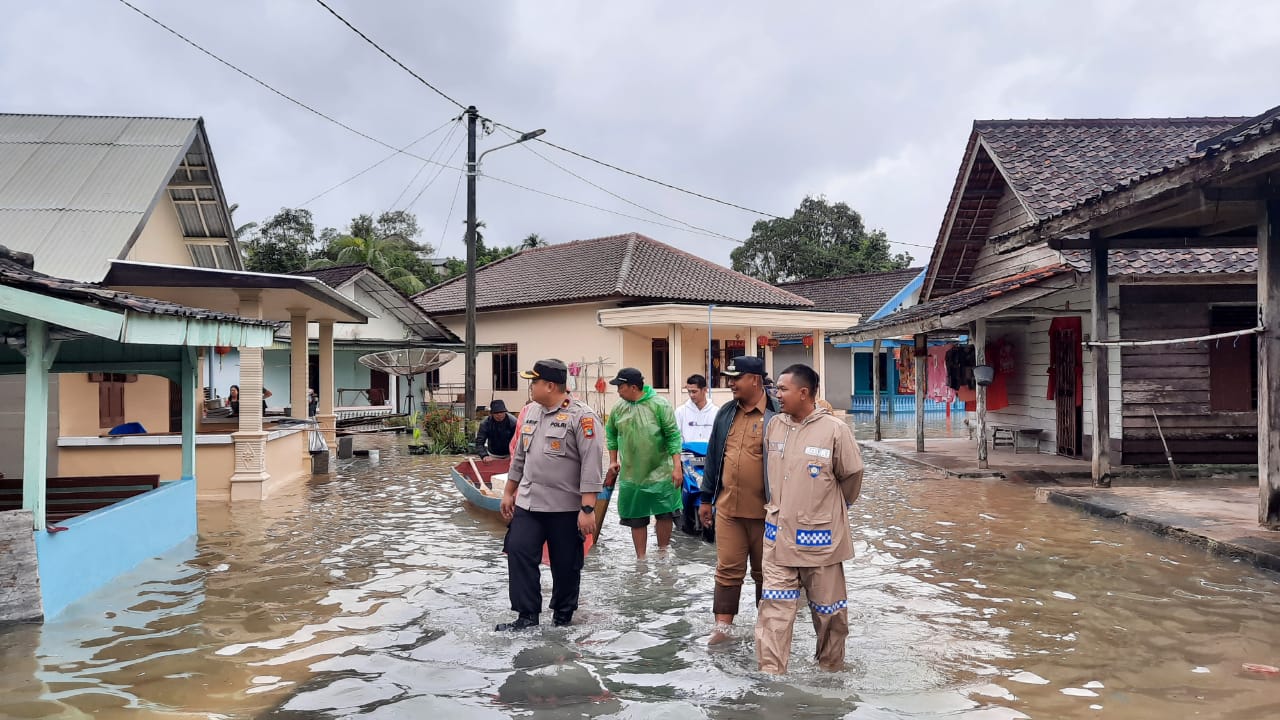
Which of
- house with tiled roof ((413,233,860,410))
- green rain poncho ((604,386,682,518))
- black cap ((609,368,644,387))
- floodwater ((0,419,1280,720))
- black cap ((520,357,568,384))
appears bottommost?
floodwater ((0,419,1280,720))

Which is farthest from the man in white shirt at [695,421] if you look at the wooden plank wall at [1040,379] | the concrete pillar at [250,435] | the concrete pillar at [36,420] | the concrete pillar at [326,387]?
the concrete pillar at [326,387]

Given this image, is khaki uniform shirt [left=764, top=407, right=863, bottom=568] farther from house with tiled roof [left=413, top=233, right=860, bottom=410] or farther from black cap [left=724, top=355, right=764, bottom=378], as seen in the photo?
house with tiled roof [left=413, top=233, right=860, bottom=410]

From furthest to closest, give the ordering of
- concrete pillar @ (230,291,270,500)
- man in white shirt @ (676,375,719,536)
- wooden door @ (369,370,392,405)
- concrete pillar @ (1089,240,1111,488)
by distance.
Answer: wooden door @ (369,370,392,405) < concrete pillar @ (230,291,270,500) < concrete pillar @ (1089,240,1111,488) < man in white shirt @ (676,375,719,536)

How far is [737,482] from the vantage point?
572 cm

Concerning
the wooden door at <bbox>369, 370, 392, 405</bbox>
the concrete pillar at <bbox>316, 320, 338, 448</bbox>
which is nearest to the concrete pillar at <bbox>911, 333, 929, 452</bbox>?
the concrete pillar at <bbox>316, 320, 338, 448</bbox>

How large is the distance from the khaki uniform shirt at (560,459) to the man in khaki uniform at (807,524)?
4.66ft

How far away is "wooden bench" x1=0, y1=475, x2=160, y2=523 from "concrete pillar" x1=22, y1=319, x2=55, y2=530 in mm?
2354

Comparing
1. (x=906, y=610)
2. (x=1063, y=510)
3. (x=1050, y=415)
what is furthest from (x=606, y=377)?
(x=906, y=610)

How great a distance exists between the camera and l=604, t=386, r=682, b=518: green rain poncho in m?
7.84

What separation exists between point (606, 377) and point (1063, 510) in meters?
17.3

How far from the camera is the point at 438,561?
858 cm

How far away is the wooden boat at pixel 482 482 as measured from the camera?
1041 centimetres

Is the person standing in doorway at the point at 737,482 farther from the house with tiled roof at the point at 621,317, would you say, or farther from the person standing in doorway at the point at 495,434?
the house with tiled roof at the point at 621,317

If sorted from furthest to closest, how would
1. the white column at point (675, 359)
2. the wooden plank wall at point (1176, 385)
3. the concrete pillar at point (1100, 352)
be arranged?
the white column at point (675, 359) < the wooden plank wall at point (1176, 385) < the concrete pillar at point (1100, 352)
